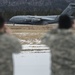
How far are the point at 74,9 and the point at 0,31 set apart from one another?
143 ft

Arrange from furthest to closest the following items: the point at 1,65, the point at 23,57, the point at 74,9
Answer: the point at 74,9, the point at 23,57, the point at 1,65

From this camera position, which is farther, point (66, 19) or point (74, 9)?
point (74, 9)

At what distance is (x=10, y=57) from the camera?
18.5 ft

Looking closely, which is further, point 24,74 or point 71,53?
point 24,74

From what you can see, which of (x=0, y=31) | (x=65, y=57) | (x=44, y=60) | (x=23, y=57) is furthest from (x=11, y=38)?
(x=23, y=57)

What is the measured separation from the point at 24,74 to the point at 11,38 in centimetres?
356

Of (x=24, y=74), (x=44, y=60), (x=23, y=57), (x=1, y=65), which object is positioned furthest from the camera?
(x=23, y=57)

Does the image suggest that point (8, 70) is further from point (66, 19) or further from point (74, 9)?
point (74, 9)

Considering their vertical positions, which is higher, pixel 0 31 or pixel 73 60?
pixel 0 31

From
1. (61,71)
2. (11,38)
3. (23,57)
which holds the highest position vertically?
(11,38)

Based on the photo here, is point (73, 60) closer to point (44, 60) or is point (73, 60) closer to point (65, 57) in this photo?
point (65, 57)

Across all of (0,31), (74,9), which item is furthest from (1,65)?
(74,9)

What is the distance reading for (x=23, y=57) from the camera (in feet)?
40.3

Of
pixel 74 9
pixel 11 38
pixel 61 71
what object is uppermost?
pixel 11 38
